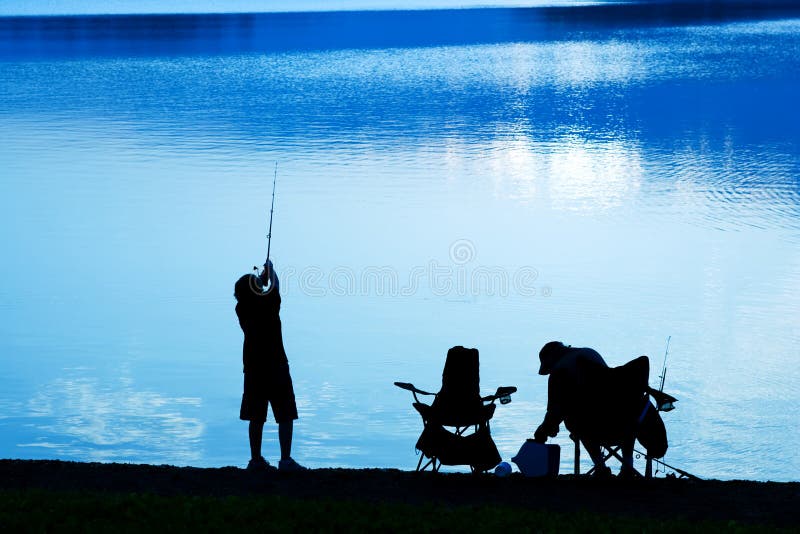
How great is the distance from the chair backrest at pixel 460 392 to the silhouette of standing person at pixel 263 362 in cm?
93

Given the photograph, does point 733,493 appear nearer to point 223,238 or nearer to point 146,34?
point 223,238

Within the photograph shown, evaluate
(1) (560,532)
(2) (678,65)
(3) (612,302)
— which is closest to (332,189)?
(3) (612,302)

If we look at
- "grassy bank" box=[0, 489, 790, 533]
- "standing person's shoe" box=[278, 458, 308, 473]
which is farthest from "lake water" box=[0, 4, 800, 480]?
"grassy bank" box=[0, 489, 790, 533]

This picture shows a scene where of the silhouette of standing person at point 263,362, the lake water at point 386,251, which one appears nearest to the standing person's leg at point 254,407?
the silhouette of standing person at point 263,362

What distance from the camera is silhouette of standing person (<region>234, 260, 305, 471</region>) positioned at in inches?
316

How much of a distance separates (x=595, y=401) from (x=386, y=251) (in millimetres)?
8891

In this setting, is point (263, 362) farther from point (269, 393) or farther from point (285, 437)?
point (285, 437)

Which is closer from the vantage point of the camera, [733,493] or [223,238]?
[733,493]

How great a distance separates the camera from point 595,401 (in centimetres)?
780

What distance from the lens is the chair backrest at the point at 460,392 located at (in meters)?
8.05

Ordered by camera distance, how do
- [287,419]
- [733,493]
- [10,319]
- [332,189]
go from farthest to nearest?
[332,189] → [10,319] → [287,419] → [733,493]

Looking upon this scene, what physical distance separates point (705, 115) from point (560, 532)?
86.1 ft

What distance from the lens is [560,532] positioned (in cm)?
632

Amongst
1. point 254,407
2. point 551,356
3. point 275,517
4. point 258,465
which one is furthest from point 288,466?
point 551,356
